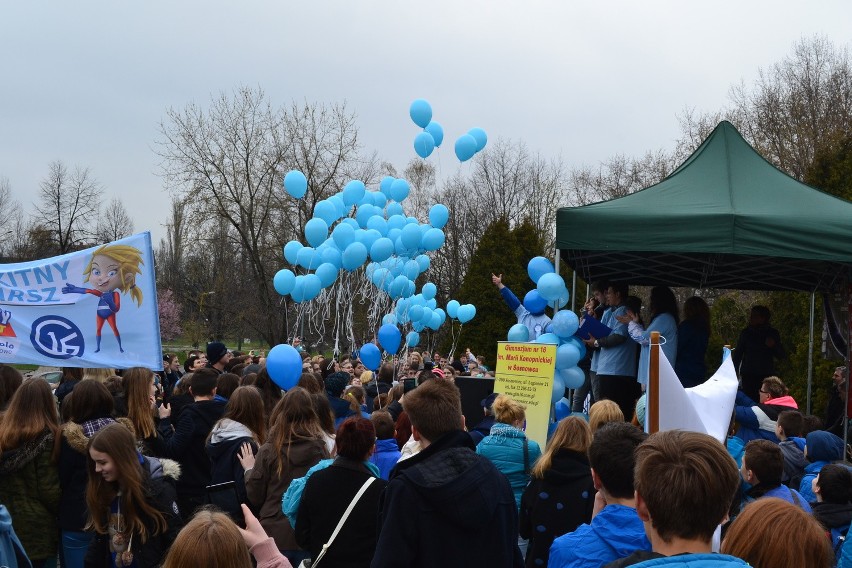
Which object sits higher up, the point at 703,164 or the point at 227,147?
the point at 227,147

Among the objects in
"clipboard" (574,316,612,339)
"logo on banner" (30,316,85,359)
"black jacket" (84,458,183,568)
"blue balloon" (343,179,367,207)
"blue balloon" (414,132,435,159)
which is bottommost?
"black jacket" (84,458,183,568)

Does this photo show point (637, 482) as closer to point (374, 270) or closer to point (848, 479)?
point (848, 479)

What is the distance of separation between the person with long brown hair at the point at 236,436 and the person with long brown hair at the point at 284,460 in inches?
18.4

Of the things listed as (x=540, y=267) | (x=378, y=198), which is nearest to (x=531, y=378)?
(x=540, y=267)

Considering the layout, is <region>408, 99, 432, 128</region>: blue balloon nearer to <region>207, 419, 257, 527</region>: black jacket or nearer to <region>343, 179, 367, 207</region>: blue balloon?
<region>343, 179, 367, 207</region>: blue balloon

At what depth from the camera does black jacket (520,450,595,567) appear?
200 inches

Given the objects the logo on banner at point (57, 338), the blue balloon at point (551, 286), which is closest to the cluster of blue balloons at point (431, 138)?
the blue balloon at point (551, 286)

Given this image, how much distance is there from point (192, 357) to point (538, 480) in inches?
258

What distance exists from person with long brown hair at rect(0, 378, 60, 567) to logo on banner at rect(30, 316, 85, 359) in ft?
7.38

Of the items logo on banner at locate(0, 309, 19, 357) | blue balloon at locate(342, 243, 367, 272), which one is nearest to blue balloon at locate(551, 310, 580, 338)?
blue balloon at locate(342, 243, 367, 272)

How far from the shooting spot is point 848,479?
4.82 m

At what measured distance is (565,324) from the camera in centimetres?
933

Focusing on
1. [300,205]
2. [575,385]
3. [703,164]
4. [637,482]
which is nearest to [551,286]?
[575,385]

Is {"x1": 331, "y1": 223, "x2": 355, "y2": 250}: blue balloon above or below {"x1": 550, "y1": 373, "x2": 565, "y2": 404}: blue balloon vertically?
above
